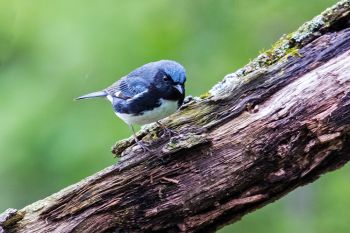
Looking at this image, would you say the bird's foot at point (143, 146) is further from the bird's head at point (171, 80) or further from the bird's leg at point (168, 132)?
the bird's head at point (171, 80)

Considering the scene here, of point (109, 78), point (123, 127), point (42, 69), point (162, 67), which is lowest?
point (162, 67)

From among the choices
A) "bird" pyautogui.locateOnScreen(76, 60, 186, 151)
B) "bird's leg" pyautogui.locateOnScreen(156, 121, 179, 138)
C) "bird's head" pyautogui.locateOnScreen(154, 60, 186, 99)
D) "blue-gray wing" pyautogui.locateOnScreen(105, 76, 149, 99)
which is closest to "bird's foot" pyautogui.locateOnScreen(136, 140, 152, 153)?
"bird" pyautogui.locateOnScreen(76, 60, 186, 151)

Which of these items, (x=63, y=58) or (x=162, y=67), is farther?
(x=63, y=58)

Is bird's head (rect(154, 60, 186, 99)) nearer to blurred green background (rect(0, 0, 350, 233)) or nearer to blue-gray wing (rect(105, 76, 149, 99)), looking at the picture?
blue-gray wing (rect(105, 76, 149, 99))

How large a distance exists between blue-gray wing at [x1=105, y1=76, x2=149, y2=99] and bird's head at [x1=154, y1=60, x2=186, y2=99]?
0.38ft

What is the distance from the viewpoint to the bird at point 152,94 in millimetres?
4051

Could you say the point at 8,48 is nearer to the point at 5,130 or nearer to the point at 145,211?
the point at 5,130

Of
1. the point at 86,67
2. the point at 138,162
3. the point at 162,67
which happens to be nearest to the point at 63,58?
the point at 86,67

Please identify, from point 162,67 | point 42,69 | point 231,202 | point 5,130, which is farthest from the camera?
point 42,69

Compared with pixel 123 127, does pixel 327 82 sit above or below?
below

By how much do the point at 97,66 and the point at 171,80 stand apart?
203 centimetres

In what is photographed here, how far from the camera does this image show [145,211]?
354cm

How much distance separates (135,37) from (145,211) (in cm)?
285

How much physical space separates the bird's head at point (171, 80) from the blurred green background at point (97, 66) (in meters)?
1.64
